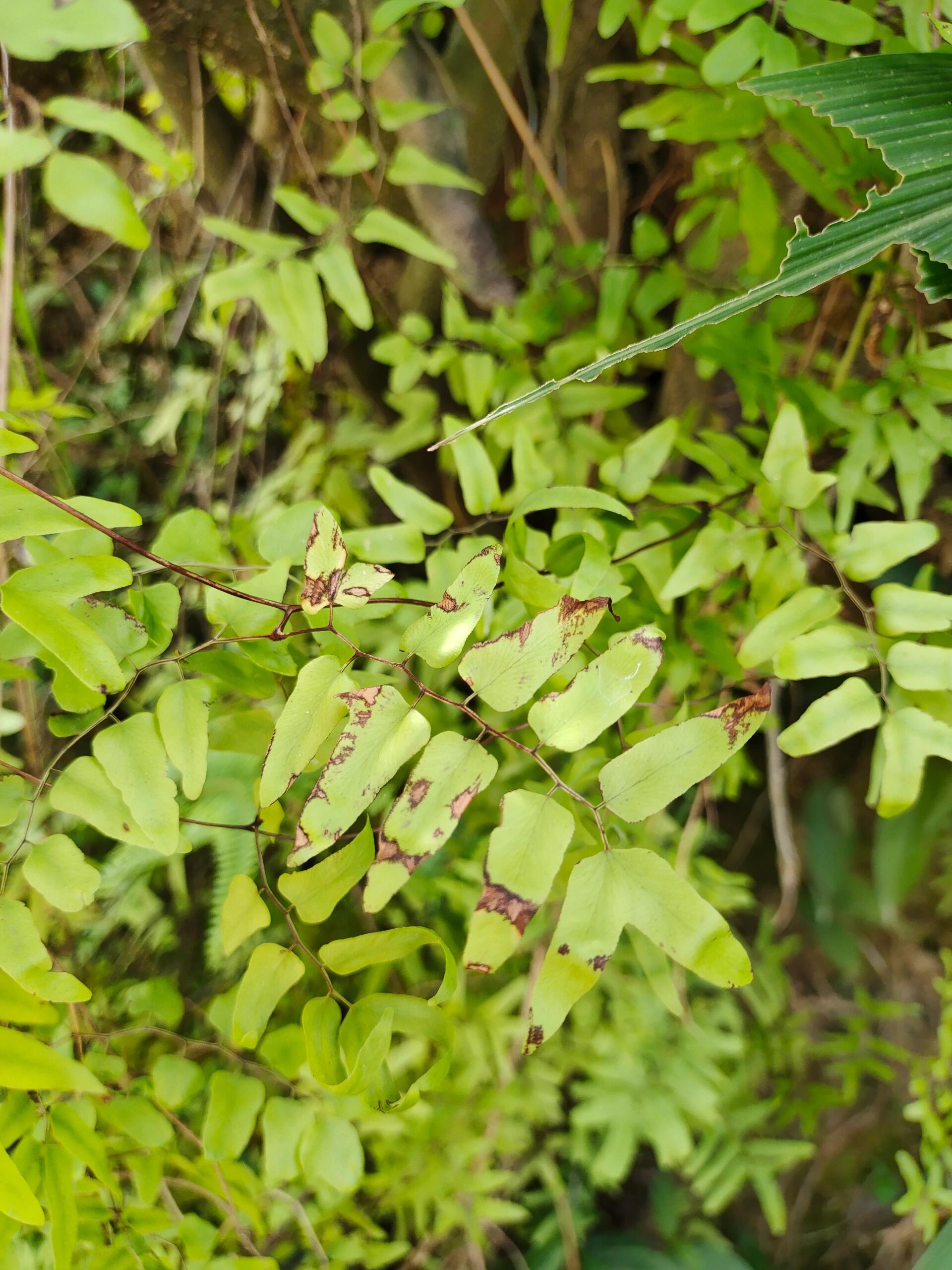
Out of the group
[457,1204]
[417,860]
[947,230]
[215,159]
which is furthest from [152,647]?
[457,1204]

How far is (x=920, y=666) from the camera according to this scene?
0.50 metres

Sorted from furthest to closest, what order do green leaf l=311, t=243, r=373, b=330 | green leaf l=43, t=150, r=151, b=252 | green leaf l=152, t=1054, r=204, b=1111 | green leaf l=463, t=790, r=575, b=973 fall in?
1. green leaf l=311, t=243, r=373, b=330
2. green leaf l=152, t=1054, r=204, b=1111
3. green leaf l=43, t=150, r=151, b=252
4. green leaf l=463, t=790, r=575, b=973

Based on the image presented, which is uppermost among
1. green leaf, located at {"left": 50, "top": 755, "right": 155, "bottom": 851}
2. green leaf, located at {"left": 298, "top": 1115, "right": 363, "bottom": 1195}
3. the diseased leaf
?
the diseased leaf

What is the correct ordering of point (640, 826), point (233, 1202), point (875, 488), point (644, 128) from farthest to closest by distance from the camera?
1. point (644, 128)
2. point (640, 826)
3. point (875, 488)
4. point (233, 1202)

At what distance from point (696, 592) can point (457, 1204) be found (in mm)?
872

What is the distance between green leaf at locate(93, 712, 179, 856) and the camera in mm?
417

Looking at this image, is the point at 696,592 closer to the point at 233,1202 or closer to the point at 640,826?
the point at 640,826

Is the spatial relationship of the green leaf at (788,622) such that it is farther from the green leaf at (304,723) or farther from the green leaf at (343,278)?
the green leaf at (343,278)

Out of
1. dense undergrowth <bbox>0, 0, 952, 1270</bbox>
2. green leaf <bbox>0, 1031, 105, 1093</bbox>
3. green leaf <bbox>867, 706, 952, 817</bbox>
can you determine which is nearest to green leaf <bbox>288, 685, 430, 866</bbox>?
dense undergrowth <bbox>0, 0, 952, 1270</bbox>

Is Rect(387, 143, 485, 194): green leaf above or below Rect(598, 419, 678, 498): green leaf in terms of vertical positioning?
above

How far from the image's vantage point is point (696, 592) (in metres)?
0.78

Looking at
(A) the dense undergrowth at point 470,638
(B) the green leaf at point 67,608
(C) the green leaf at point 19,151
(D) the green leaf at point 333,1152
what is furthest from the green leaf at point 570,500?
(D) the green leaf at point 333,1152

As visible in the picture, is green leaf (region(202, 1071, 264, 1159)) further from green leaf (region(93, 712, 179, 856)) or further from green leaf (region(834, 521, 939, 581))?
green leaf (region(834, 521, 939, 581))

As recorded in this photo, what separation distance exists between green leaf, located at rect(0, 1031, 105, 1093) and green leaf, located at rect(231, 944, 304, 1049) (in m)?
0.08
